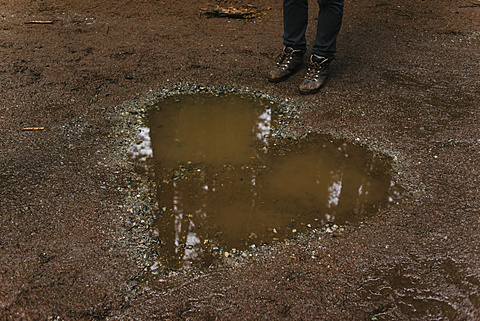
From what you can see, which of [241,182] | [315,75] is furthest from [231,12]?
[241,182]

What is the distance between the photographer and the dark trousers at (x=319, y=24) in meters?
3.52

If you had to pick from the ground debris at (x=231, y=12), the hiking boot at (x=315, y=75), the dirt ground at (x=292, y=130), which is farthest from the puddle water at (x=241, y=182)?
the ground debris at (x=231, y=12)

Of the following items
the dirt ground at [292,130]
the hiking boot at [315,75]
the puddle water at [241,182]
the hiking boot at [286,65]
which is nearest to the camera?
the dirt ground at [292,130]

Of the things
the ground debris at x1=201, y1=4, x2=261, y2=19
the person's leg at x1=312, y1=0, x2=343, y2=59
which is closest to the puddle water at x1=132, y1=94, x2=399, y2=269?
the person's leg at x1=312, y1=0, x2=343, y2=59

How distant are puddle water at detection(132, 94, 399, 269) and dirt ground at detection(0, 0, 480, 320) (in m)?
0.15

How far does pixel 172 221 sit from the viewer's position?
2430 mm

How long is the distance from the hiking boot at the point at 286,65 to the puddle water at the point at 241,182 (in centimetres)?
53

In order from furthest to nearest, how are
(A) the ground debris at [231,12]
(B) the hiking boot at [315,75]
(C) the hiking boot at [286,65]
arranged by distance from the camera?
(A) the ground debris at [231,12]
(C) the hiking boot at [286,65]
(B) the hiking boot at [315,75]

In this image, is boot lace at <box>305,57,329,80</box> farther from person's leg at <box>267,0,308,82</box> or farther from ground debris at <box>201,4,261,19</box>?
ground debris at <box>201,4,261,19</box>

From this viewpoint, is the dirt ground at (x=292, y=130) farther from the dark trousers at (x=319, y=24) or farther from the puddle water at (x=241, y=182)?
the dark trousers at (x=319, y=24)

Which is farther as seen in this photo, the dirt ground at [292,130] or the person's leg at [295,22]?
the person's leg at [295,22]

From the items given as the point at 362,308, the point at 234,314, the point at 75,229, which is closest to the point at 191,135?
the point at 75,229

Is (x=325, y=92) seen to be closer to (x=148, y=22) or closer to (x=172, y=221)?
(x=172, y=221)

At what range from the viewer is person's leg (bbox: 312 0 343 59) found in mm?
3500
